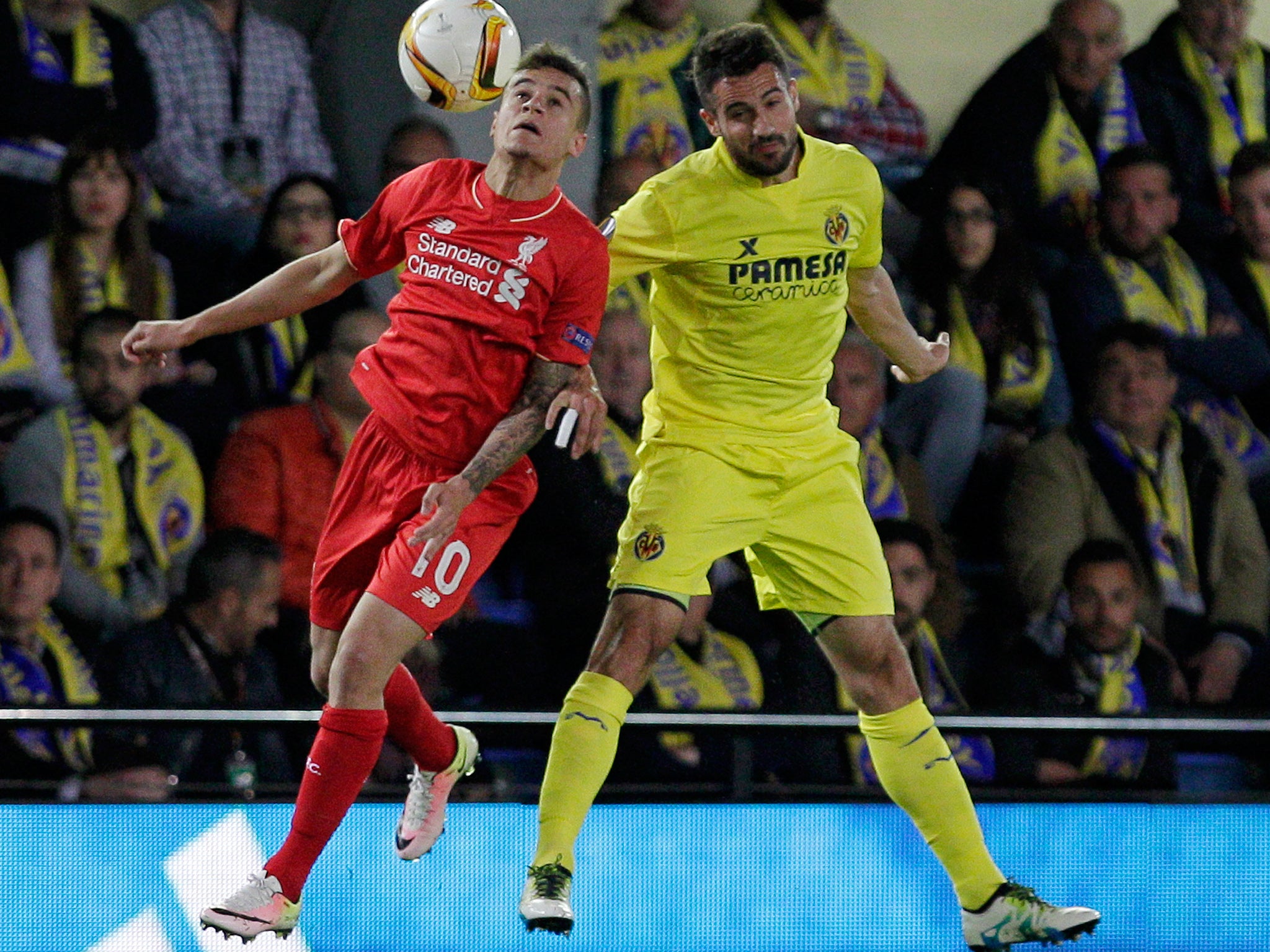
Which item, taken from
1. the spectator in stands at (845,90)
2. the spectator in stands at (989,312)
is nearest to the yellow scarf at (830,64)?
the spectator in stands at (845,90)

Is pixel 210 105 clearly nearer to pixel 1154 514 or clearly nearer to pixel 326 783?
pixel 326 783

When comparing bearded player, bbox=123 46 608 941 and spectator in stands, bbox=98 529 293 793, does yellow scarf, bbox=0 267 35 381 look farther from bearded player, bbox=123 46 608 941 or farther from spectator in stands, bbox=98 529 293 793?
bearded player, bbox=123 46 608 941

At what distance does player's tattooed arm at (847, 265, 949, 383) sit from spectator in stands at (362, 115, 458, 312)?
2046 mm

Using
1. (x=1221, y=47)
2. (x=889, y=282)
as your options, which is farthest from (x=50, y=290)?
(x=1221, y=47)

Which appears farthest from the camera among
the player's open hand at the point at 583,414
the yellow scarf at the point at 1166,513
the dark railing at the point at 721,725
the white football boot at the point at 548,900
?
the yellow scarf at the point at 1166,513

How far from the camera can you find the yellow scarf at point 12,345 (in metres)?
4.84

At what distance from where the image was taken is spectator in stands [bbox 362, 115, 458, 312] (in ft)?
16.6

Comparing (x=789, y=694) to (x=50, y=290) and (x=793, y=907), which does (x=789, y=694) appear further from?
(x=50, y=290)

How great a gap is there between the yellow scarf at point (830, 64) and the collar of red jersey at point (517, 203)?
2.44m

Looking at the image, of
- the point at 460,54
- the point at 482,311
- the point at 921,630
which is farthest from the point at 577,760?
the point at 921,630

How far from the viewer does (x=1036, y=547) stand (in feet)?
16.6

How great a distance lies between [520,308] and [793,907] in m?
1.48

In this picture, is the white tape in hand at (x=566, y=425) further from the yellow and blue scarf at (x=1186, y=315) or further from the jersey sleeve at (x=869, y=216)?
the yellow and blue scarf at (x=1186, y=315)

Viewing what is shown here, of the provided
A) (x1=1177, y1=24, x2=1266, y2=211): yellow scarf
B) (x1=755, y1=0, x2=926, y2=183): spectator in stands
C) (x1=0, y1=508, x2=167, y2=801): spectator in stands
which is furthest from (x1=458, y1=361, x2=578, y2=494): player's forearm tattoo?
(x1=1177, y1=24, x2=1266, y2=211): yellow scarf
